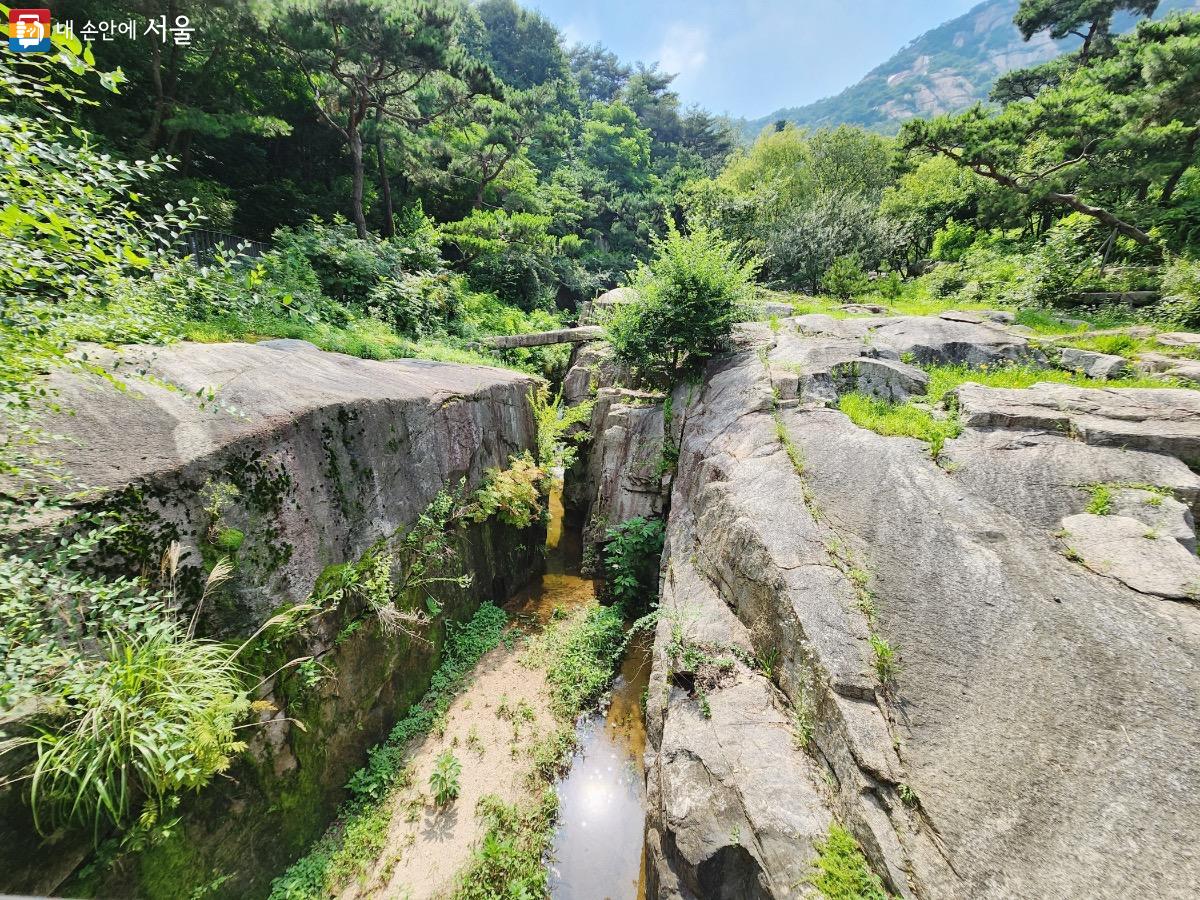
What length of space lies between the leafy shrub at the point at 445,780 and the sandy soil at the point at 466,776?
0.07 m

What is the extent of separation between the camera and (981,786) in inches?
106

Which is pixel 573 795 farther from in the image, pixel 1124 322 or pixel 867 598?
pixel 1124 322

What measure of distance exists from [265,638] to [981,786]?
5.28 metres

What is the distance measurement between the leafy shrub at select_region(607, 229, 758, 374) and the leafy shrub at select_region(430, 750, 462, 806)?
7.03m

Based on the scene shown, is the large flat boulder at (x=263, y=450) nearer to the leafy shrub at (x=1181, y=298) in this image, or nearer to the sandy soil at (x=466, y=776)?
the sandy soil at (x=466, y=776)

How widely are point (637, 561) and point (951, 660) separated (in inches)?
188

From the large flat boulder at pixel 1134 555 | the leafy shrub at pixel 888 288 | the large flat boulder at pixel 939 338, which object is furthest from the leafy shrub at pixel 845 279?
the large flat boulder at pixel 1134 555

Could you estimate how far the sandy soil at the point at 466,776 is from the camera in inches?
155

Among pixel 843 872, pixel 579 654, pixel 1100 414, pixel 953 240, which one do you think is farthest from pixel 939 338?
pixel 953 240

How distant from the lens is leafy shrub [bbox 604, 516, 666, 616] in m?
7.39

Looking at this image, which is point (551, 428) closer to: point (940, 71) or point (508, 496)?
point (508, 496)

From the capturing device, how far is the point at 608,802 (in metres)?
4.91

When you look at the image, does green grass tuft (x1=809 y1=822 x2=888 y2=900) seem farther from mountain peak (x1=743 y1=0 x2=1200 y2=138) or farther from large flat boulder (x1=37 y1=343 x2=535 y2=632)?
mountain peak (x1=743 y1=0 x2=1200 y2=138)

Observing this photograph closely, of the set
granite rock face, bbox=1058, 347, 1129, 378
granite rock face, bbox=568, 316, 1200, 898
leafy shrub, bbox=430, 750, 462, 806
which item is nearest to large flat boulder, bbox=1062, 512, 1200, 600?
granite rock face, bbox=568, 316, 1200, 898
